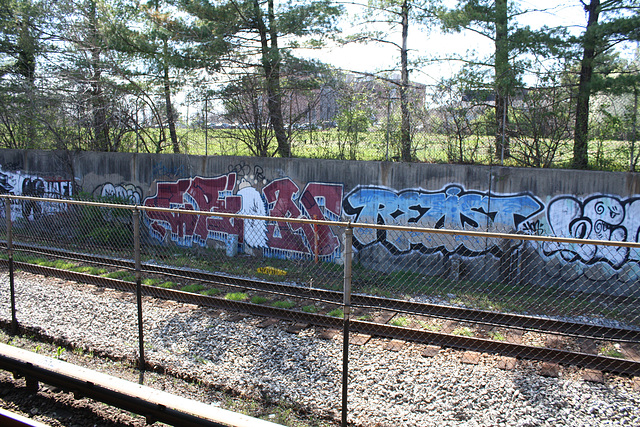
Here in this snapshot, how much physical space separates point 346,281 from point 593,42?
9694mm

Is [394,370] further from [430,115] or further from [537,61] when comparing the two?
[537,61]

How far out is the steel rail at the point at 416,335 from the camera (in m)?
6.40

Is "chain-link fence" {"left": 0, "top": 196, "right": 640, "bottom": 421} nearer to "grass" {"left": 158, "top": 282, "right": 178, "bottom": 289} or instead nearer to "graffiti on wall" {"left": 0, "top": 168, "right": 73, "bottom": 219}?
"grass" {"left": 158, "top": 282, "right": 178, "bottom": 289}

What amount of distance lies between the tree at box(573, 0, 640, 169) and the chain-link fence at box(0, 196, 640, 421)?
8.36ft

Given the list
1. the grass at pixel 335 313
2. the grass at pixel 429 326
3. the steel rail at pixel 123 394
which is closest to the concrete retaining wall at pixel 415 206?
the grass at pixel 429 326

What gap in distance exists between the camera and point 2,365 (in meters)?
5.80

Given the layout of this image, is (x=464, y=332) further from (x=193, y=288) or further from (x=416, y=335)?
(x=193, y=288)

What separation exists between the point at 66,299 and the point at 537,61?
11921mm

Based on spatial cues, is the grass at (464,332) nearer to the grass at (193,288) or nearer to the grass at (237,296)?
the grass at (237,296)

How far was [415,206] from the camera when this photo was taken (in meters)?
11.8

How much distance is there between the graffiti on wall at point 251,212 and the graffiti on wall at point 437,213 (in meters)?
0.78

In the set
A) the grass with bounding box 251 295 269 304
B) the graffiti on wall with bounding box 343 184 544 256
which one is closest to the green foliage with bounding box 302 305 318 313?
the grass with bounding box 251 295 269 304

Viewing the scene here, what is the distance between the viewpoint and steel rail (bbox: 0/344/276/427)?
4.55 metres

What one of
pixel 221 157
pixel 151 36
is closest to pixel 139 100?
pixel 151 36
